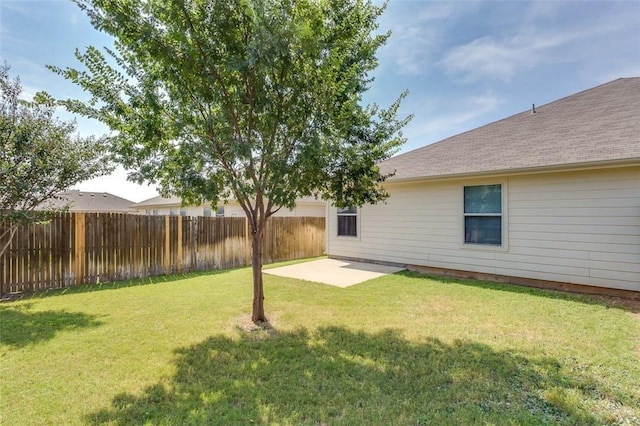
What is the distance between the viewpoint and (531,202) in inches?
289

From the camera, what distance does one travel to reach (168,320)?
16.4ft

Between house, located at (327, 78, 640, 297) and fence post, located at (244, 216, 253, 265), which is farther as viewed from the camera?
fence post, located at (244, 216, 253, 265)

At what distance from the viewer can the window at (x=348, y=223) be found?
37.2ft

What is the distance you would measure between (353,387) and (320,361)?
2.11ft

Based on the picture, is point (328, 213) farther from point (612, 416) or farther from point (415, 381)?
point (612, 416)

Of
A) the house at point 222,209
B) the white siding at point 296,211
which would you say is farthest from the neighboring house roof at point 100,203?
the white siding at point 296,211

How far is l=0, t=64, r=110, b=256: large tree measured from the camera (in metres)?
5.54

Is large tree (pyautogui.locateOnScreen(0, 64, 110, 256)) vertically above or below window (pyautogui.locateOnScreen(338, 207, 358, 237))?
above

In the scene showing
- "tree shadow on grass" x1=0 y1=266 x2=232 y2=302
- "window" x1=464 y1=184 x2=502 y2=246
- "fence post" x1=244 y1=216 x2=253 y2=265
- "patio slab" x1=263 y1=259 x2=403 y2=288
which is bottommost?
"patio slab" x1=263 y1=259 x2=403 y2=288

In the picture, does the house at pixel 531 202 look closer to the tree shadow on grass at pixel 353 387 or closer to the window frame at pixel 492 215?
the window frame at pixel 492 215

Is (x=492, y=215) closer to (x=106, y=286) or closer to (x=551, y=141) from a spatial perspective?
(x=551, y=141)

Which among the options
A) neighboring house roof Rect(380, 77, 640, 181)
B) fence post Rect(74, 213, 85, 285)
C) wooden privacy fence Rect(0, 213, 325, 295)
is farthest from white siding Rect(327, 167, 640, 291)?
fence post Rect(74, 213, 85, 285)

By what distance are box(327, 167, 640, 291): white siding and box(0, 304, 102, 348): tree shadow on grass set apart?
807 centimetres

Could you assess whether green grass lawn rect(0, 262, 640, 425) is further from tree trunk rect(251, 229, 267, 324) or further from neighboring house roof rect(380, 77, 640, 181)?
neighboring house roof rect(380, 77, 640, 181)
